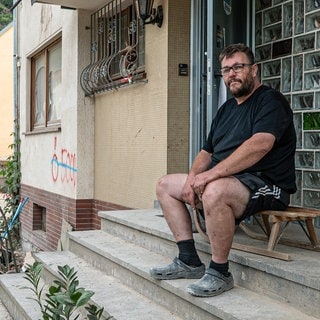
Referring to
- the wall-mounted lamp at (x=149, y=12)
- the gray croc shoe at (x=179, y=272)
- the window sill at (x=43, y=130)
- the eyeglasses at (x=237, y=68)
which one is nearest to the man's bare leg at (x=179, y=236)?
the gray croc shoe at (x=179, y=272)

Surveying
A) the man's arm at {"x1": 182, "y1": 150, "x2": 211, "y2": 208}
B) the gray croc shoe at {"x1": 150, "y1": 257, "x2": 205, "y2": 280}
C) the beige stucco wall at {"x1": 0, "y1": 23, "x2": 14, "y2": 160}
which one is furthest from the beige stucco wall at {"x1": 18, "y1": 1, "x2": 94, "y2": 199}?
the beige stucco wall at {"x1": 0, "y1": 23, "x2": 14, "y2": 160}

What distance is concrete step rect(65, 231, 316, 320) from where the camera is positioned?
9.81ft

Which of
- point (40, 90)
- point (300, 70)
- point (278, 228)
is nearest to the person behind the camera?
point (278, 228)

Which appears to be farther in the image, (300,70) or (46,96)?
(46,96)

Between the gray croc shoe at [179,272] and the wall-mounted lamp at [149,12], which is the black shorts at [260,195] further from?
the wall-mounted lamp at [149,12]

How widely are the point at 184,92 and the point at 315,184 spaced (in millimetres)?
1595

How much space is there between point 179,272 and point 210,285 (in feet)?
1.44

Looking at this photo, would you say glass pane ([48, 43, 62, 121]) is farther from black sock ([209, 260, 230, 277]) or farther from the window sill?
black sock ([209, 260, 230, 277])

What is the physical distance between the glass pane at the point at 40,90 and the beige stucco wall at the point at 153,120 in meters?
3.33

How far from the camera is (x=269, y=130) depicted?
3.31 meters

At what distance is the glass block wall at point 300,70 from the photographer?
4.86 meters

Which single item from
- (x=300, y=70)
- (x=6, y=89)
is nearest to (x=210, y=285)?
(x=300, y=70)

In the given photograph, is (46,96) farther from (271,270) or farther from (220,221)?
(271,270)

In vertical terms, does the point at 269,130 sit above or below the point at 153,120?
below
